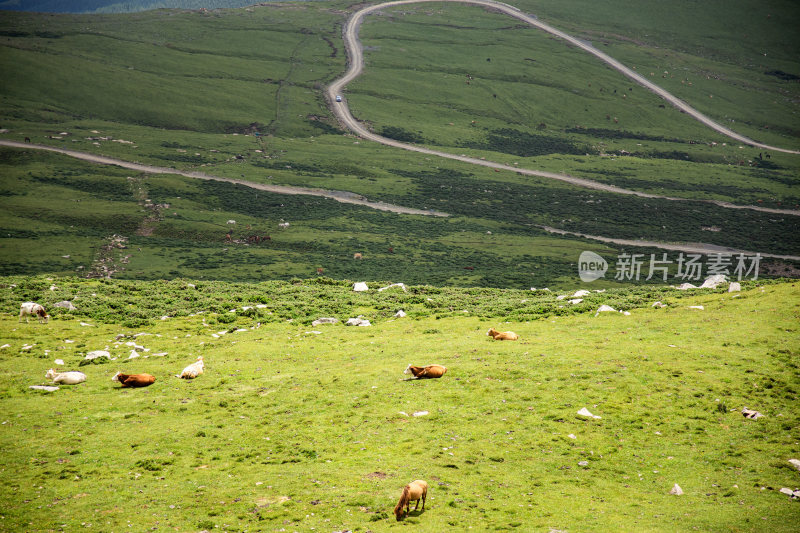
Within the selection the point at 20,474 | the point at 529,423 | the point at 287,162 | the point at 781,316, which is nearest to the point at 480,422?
the point at 529,423

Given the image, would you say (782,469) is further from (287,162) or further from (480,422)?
(287,162)

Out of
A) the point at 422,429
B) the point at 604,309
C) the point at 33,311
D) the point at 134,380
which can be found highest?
the point at 604,309

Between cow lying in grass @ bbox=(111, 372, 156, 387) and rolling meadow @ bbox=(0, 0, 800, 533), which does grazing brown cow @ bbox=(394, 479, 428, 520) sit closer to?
rolling meadow @ bbox=(0, 0, 800, 533)

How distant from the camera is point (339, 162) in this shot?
12700 centimetres

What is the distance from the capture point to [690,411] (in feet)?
64.1

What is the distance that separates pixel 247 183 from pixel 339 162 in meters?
24.3

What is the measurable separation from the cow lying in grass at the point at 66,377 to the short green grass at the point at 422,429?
45 cm

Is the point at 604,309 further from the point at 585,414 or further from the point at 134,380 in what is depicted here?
the point at 134,380

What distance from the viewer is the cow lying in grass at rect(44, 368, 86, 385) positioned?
23.2m

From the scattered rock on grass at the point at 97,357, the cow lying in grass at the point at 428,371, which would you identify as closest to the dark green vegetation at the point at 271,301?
the scattered rock on grass at the point at 97,357

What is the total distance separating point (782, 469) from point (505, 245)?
76.6 m

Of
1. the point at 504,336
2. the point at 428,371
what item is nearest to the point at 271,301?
the point at 504,336


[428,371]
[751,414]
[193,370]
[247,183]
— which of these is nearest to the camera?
[751,414]

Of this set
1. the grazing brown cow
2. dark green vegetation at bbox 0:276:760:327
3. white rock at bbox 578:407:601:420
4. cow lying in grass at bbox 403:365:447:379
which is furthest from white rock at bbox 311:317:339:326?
the grazing brown cow
